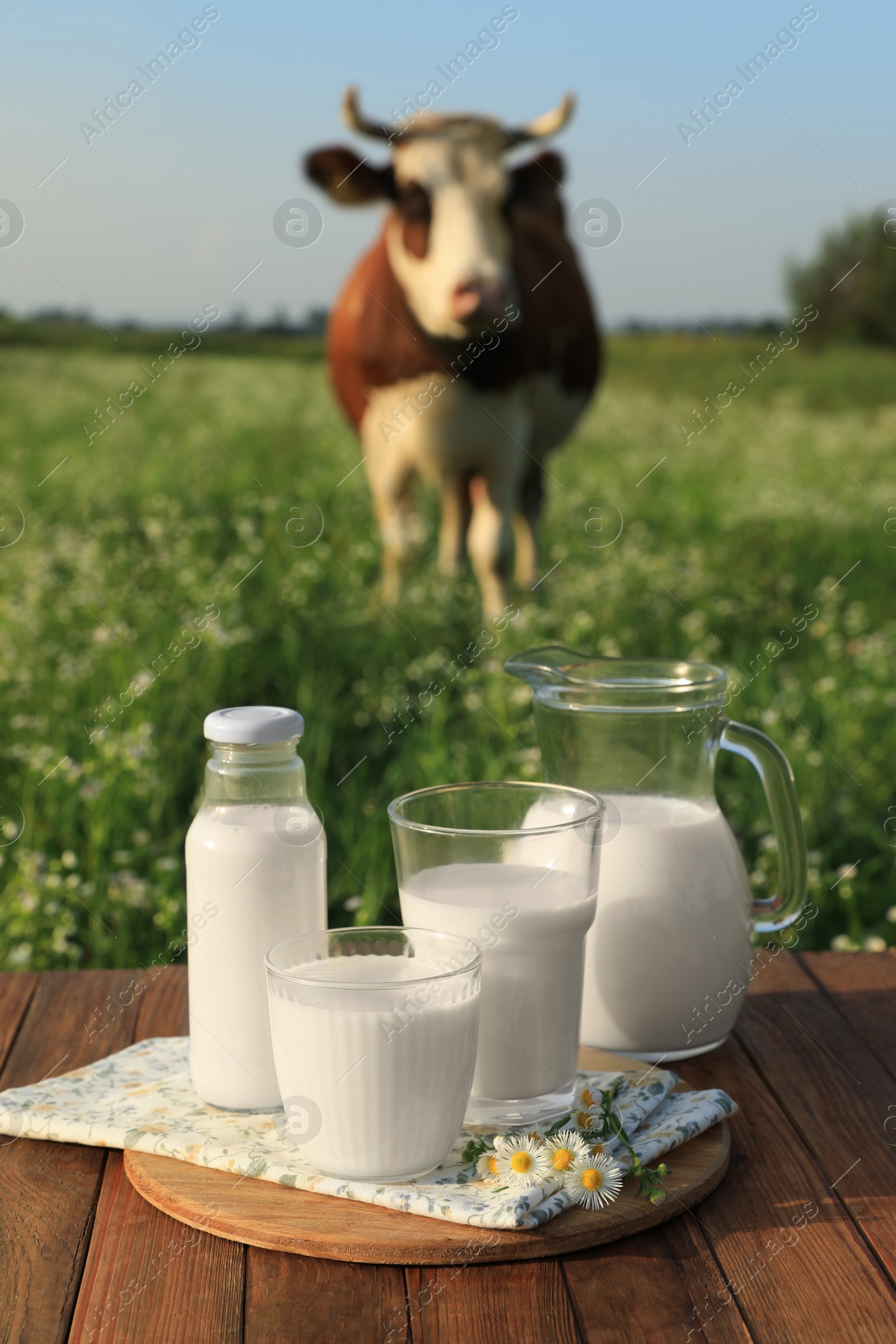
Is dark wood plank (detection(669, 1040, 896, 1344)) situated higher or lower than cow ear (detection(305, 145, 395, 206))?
lower

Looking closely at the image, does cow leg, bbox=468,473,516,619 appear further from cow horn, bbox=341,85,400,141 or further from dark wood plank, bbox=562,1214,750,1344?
dark wood plank, bbox=562,1214,750,1344

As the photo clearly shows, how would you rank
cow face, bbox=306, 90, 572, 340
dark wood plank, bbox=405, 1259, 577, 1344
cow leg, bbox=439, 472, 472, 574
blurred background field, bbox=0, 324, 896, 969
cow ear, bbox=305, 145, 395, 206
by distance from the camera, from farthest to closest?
cow leg, bbox=439, 472, 472, 574 → cow ear, bbox=305, 145, 395, 206 → cow face, bbox=306, 90, 572, 340 → blurred background field, bbox=0, 324, 896, 969 → dark wood plank, bbox=405, 1259, 577, 1344

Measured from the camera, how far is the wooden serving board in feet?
2.60

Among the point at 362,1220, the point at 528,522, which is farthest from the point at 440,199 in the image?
the point at 362,1220

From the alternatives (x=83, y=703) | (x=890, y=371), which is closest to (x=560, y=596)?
(x=83, y=703)

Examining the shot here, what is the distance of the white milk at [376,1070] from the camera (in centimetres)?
84

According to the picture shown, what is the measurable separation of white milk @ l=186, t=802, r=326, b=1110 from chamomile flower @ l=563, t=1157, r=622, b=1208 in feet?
0.78

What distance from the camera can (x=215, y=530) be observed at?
4375mm

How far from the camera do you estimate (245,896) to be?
0.96 m

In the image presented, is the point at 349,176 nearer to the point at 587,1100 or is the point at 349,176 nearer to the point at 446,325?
the point at 446,325

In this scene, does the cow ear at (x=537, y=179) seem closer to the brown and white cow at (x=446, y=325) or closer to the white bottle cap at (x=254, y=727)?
the brown and white cow at (x=446, y=325)

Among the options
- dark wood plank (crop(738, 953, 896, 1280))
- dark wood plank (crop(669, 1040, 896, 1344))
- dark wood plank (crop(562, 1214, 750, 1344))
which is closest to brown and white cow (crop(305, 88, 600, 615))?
dark wood plank (crop(738, 953, 896, 1280))

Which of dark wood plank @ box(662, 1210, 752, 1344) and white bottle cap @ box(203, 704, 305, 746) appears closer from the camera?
dark wood plank @ box(662, 1210, 752, 1344)

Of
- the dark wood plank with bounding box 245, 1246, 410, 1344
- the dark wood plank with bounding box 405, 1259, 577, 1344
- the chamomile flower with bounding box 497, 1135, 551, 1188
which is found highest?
the dark wood plank with bounding box 245, 1246, 410, 1344
